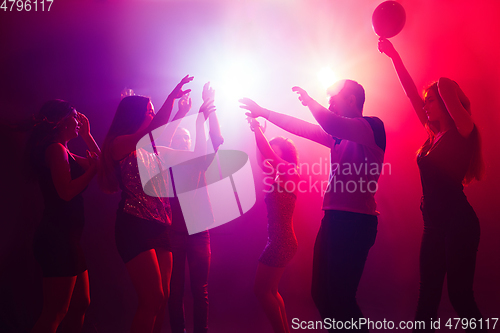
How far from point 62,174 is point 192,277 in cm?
104

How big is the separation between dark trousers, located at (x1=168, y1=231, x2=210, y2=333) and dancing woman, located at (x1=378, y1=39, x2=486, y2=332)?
1.34 meters

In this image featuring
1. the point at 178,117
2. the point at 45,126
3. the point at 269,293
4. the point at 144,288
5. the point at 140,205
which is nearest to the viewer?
the point at 144,288

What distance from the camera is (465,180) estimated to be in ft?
5.72

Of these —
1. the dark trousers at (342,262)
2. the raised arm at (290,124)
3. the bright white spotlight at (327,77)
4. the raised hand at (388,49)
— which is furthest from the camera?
the bright white spotlight at (327,77)

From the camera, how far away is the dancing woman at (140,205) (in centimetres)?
147

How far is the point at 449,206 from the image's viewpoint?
1.61 m

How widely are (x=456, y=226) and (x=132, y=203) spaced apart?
173 cm

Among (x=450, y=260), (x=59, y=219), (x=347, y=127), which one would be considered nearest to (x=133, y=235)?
(x=59, y=219)

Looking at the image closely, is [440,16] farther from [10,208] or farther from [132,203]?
[10,208]

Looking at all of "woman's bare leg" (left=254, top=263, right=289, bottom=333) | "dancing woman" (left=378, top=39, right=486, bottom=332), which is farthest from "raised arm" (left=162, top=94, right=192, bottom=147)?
"dancing woman" (left=378, top=39, right=486, bottom=332)

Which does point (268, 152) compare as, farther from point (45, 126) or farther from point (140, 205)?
Result: point (45, 126)

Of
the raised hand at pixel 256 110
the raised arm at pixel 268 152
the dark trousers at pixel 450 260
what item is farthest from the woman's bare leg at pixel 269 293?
the raised hand at pixel 256 110

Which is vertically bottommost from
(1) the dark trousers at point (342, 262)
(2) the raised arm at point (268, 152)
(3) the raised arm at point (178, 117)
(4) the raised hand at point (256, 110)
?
(1) the dark trousers at point (342, 262)

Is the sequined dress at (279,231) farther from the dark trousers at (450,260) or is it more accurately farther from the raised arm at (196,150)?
the dark trousers at (450,260)
